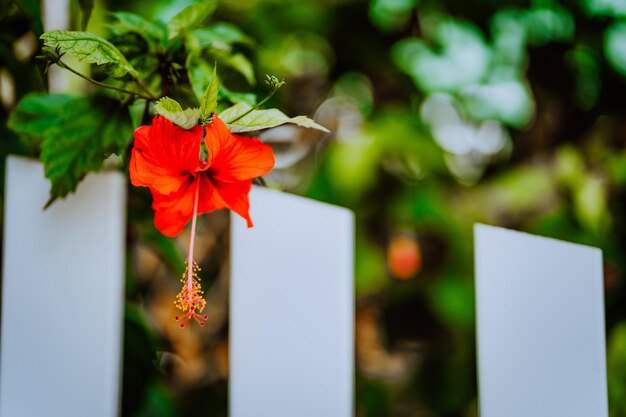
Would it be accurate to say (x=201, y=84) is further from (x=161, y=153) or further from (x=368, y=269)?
(x=368, y=269)

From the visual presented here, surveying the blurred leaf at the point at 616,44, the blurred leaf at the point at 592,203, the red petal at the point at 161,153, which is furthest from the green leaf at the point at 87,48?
the blurred leaf at the point at 616,44

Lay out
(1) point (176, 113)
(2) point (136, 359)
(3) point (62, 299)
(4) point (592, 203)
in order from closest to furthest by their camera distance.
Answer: (1) point (176, 113) → (3) point (62, 299) → (2) point (136, 359) → (4) point (592, 203)

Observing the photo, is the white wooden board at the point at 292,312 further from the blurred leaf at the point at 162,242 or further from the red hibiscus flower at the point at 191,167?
the blurred leaf at the point at 162,242

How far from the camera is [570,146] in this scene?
4.02 feet

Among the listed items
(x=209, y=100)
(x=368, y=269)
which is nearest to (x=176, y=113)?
(x=209, y=100)

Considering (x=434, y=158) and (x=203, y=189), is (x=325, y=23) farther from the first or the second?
(x=203, y=189)

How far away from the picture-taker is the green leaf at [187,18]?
668mm

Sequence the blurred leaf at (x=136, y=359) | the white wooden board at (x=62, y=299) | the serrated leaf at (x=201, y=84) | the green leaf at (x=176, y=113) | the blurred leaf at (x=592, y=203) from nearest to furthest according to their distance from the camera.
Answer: the green leaf at (x=176, y=113) < the serrated leaf at (x=201, y=84) < the white wooden board at (x=62, y=299) < the blurred leaf at (x=136, y=359) < the blurred leaf at (x=592, y=203)

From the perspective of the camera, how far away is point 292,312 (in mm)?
721

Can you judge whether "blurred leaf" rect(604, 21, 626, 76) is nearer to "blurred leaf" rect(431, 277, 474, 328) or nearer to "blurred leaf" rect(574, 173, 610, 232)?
"blurred leaf" rect(574, 173, 610, 232)

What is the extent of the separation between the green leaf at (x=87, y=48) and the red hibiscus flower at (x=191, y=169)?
8 cm

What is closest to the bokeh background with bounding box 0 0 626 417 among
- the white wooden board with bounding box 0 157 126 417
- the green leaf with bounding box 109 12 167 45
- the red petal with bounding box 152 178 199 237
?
the white wooden board with bounding box 0 157 126 417

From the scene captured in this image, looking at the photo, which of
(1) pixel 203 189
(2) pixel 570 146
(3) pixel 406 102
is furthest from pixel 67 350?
(2) pixel 570 146

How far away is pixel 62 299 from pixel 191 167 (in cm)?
33
